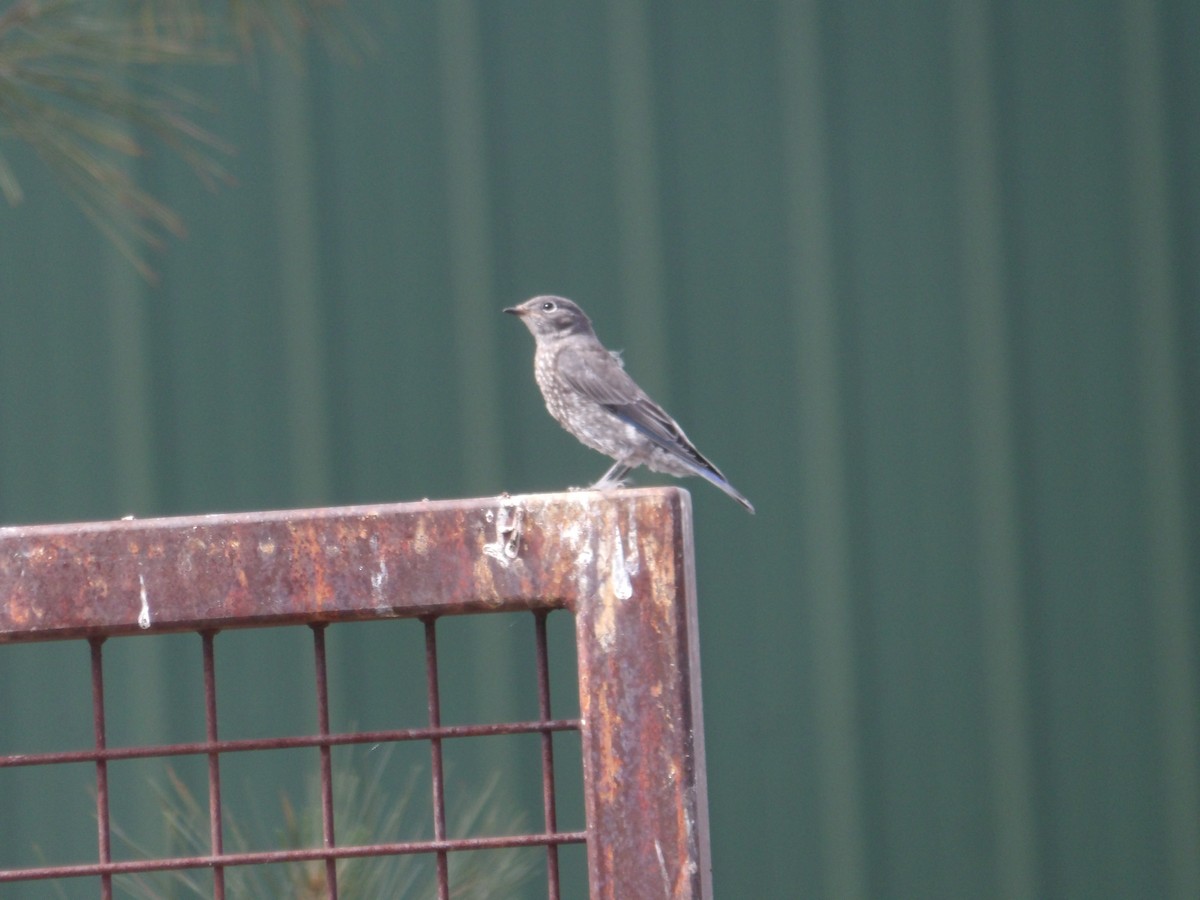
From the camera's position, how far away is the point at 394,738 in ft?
3.35

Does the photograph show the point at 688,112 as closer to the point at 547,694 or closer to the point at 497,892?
the point at 497,892

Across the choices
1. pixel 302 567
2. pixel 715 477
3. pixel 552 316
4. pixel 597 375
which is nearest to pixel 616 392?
pixel 597 375

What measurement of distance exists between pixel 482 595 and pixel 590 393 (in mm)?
2309

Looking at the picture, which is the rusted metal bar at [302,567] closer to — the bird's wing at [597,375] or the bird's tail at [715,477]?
the bird's tail at [715,477]

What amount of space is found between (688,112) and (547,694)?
8.56 feet

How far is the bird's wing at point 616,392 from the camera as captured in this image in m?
3.27

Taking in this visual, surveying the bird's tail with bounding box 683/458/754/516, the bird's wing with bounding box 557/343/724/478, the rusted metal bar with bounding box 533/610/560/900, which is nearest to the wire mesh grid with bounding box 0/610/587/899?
the rusted metal bar with bounding box 533/610/560/900

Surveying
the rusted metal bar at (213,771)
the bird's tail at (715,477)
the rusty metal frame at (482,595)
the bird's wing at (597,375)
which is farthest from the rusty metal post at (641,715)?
the bird's wing at (597,375)

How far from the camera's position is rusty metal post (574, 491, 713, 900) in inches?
40.3

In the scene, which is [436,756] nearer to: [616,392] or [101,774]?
[101,774]

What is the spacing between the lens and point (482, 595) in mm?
1036

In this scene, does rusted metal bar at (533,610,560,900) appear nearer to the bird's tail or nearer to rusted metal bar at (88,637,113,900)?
rusted metal bar at (88,637,113,900)

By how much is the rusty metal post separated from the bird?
85.9 inches

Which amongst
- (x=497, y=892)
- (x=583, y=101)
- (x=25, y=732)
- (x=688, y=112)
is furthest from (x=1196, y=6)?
(x=25, y=732)
